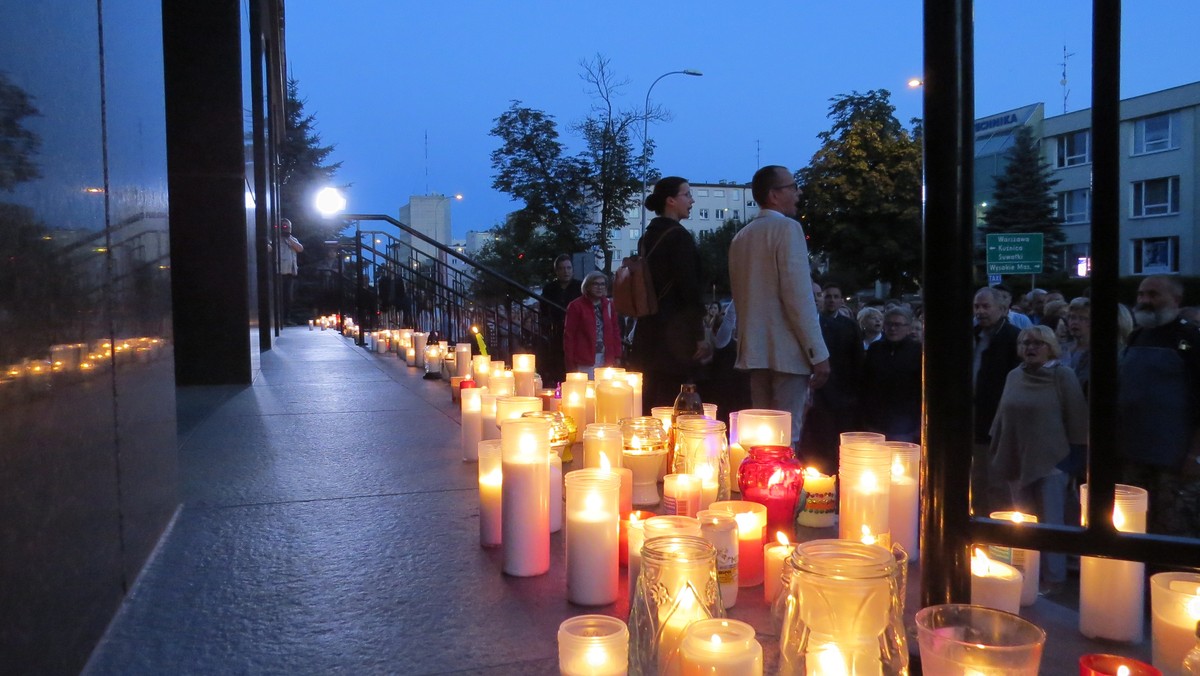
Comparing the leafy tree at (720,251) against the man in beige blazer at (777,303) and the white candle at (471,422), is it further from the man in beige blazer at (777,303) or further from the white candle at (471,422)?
the white candle at (471,422)

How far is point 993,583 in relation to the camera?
1.71m

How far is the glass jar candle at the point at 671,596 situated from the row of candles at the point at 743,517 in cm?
3

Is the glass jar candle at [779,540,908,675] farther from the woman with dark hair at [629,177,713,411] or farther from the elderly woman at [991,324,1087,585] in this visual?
the elderly woman at [991,324,1087,585]

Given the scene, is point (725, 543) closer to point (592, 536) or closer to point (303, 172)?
point (592, 536)

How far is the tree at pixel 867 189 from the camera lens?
33.8m

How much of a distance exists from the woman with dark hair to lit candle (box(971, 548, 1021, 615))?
3.41 metres

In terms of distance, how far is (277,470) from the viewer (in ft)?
11.6

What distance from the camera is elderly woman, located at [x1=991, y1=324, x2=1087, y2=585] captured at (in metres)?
5.10

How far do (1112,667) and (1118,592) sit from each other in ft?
1.74

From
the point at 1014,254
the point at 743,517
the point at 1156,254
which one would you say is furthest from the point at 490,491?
the point at 1156,254

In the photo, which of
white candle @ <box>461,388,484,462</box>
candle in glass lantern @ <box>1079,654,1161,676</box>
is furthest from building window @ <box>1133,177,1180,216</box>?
candle in glass lantern @ <box>1079,654,1161,676</box>

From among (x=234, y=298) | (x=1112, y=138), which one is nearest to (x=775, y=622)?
(x=1112, y=138)

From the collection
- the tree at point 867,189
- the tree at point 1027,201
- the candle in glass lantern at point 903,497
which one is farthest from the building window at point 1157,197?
the candle in glass lantern at point 903,497

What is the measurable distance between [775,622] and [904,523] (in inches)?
25.1
